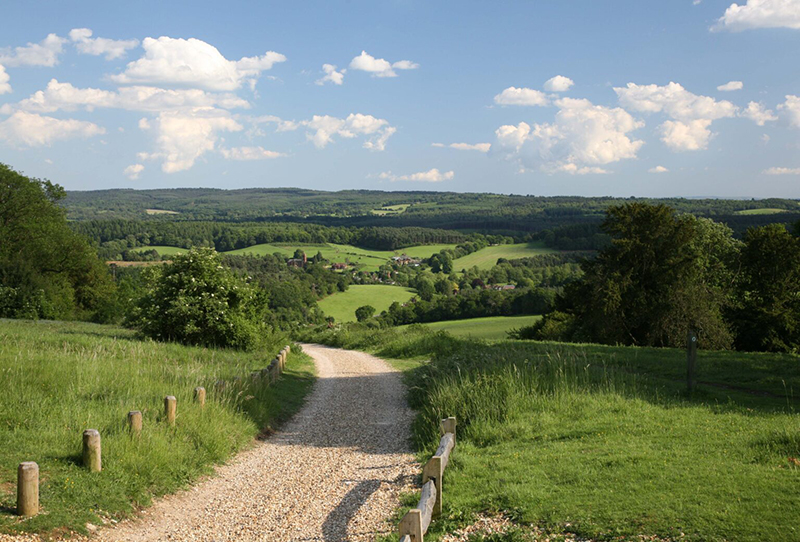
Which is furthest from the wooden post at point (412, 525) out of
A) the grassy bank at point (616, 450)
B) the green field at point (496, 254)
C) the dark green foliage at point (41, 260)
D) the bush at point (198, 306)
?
the green field at point (496, 254)

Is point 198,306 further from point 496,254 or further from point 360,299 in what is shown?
point 496,254

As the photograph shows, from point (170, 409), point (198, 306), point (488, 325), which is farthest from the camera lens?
point (488, 325)

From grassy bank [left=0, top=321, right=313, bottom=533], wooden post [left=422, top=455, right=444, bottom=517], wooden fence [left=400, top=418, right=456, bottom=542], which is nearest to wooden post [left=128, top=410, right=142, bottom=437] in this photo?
grassy bank [left=0, top=321, right=313, bottom=533]

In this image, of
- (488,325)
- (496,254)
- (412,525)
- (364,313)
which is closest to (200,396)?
(412,525)

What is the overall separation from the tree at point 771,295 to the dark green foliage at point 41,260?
4162 centimetres

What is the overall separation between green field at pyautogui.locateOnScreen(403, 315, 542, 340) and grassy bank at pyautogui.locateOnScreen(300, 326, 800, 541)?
37.1 metres

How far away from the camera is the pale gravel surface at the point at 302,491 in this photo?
7.13m

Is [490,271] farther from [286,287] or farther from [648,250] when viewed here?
[648,250]

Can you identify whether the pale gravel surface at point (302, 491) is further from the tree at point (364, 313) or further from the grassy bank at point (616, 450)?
the tree at point (364, 313)

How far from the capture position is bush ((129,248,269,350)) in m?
21.8

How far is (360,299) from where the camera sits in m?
79.8

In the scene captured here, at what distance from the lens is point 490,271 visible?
94250 millimetres

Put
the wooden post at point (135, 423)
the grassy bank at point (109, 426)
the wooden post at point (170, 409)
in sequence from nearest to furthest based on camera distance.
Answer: the grassy bank at point (109, 426)
the wooden post at point (135, 423)
the wooden post at point (170, 409)

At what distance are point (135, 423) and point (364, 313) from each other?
6263cm
